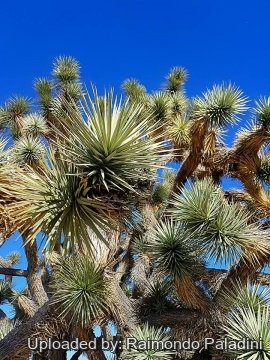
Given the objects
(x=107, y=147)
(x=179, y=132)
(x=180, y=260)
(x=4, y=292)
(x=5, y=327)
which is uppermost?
(x=179, y=132)

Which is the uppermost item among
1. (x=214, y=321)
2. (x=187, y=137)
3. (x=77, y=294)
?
(x=187, y=137)

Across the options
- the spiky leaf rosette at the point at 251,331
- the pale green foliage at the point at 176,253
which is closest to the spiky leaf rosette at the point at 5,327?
the pale green foliage at the point at 176,253

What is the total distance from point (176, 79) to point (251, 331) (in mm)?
6626

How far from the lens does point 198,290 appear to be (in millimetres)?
5438

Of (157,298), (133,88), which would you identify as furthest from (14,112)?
(157,298)

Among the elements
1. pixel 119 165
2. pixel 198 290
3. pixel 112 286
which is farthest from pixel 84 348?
pixel 119 165

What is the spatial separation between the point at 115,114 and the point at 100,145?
318mm

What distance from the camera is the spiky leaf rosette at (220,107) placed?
625cm

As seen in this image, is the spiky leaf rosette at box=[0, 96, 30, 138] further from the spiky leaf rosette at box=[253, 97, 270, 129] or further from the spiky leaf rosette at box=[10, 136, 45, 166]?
the spiky leaf rosette at box=[253, 97, 270, 129]

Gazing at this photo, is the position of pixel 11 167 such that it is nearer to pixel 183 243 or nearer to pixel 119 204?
pixel 119 204

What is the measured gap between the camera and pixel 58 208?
9.35ft

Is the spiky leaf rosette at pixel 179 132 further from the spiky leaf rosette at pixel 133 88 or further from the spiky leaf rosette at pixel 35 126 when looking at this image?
the spiky leaf rosette at pixel 35 126

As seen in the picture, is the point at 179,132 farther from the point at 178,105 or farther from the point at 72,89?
the point at 72,89

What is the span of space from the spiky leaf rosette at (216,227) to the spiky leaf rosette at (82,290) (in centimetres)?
126
